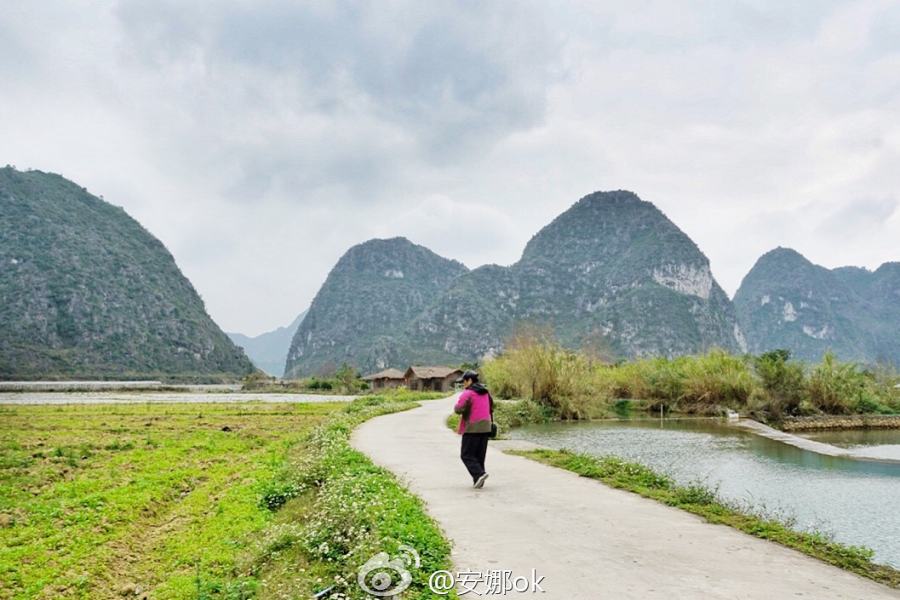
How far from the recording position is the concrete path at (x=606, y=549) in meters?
4.00

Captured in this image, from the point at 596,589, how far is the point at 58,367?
303 feet

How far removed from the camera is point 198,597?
4.79m

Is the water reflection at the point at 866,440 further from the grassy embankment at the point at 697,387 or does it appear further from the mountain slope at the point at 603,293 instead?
the mountain slope at the point at 603,293

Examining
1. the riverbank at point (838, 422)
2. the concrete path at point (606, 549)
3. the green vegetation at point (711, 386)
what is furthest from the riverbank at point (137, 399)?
the concrete path at point (606, 549)

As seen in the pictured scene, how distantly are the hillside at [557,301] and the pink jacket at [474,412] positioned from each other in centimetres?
9636

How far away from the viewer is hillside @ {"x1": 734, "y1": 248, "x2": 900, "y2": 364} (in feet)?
448

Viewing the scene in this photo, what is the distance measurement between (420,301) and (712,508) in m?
169

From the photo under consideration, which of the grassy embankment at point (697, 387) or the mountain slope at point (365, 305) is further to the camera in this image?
the mountain slope at point (365, 305)

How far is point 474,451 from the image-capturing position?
775cm

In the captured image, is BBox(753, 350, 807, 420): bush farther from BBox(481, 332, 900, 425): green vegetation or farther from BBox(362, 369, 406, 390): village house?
BBox(362, 369, 406, 390): village house

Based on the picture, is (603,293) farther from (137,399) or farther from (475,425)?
(475,425)

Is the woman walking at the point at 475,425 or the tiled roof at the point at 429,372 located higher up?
the tiled roof at the point at 429,372

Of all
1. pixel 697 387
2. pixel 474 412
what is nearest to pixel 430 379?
pixel 697 387

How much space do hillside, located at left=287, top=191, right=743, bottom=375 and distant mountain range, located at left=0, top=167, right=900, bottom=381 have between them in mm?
452
